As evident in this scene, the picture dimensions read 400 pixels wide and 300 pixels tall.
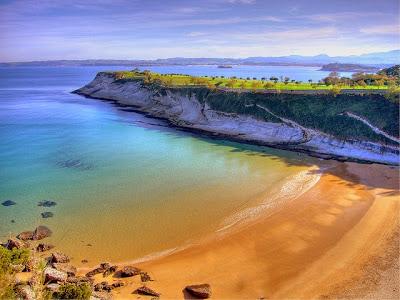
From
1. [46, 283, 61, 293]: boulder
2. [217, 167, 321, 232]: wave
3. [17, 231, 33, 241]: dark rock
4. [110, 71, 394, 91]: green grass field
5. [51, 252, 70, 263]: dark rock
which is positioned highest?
[110, 71, 394, 91]: green grass field

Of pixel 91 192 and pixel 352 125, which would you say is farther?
pixel 352 125

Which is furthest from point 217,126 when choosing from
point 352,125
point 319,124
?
point 352,125

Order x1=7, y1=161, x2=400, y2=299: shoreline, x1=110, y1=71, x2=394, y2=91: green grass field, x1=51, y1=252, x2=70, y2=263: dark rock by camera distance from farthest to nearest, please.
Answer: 1. x1=110, y1=71, x2=394, y2=91: green grass field
2. x1=51, y1=252, x2=70, y2=263: dark rock
3. x1=7, y1=161, x2=400, y2=299: shoreline

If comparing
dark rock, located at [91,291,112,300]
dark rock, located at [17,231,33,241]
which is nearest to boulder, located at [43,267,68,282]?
dark rock, located at [91,291,112,300]

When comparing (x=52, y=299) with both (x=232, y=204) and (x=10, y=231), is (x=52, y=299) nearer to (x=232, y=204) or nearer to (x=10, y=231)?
(x=10, y=231)

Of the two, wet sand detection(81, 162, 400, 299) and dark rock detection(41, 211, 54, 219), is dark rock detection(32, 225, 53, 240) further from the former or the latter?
wet sand detection(81, 162, 400, 299)
